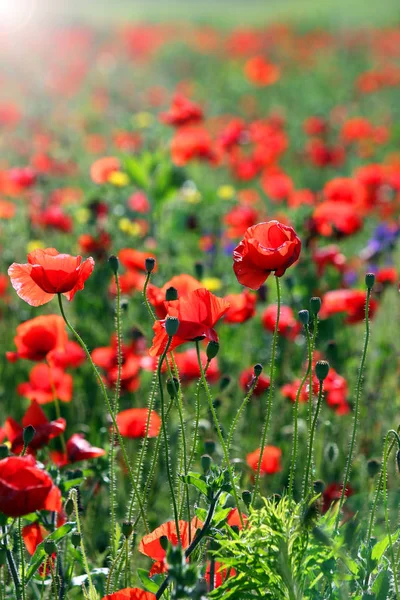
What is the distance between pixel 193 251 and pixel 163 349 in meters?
3.38

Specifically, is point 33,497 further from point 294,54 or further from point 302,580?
point 294,54

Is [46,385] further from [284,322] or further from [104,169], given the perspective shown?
[104,169]

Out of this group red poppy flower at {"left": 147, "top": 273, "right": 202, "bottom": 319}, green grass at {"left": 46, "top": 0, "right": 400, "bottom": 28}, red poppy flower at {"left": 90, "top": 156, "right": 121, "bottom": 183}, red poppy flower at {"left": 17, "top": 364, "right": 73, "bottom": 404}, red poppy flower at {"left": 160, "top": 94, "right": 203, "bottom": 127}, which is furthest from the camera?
green grass at {"left": 46, "top": 0, "right": 400, "bottom": 28}

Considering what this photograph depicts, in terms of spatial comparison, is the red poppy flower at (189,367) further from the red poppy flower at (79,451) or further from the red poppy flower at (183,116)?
the red poppy flower at (183,116)

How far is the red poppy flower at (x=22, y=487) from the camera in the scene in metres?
1.34

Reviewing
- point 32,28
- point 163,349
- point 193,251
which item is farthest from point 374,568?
point 32,28

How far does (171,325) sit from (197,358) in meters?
0.78

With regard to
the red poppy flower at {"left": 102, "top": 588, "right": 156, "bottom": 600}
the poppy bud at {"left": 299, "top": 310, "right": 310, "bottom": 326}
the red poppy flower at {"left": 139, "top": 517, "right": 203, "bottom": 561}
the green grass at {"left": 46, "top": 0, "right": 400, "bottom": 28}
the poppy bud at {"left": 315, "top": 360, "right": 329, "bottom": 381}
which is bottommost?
the red poppy flower at {"left": 102, "top": 588, "right": 156, "bottom": 600}

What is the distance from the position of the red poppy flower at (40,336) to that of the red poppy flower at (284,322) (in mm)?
807

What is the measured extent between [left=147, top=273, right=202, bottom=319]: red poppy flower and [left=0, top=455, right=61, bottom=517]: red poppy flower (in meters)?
0.66

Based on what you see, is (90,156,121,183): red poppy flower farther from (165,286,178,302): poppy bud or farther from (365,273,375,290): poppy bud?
(365,273,375,290): poppy bud

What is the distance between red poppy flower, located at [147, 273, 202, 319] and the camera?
1979 mm

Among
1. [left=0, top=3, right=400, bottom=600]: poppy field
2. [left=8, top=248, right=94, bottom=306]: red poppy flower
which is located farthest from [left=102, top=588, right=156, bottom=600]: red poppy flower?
[left=8, top=248, right=94, bottom=306]: red poppy flower

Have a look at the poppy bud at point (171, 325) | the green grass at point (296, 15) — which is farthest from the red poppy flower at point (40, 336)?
the green grass at point (296, 15)
